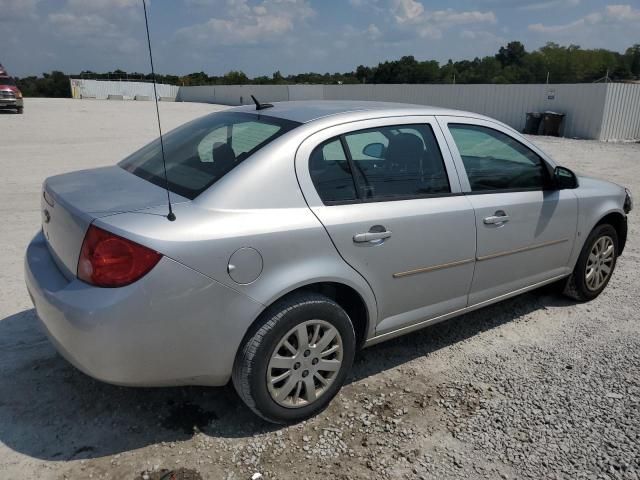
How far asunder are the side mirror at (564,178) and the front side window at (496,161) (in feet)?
0.30

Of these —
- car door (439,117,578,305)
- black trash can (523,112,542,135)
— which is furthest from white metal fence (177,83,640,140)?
car door (439,117,578,305)

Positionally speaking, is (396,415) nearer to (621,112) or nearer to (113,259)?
(113,259)

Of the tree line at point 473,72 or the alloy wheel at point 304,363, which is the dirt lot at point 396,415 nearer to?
the alloy wheel at point 304,363

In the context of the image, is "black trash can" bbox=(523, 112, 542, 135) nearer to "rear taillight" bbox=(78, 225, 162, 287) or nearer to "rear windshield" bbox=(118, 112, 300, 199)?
"rear windshield" bbox=(118, 112, 300, 199)

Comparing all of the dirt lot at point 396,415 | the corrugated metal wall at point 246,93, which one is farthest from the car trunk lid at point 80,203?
the corrugated metal wall at point 246,93

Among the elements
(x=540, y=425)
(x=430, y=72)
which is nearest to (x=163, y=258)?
(x=540, y=425)

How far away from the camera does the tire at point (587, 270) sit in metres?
4.51

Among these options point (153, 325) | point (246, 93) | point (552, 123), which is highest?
point (153, 325)

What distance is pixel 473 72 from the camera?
59.9 meters

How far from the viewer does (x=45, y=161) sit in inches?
458

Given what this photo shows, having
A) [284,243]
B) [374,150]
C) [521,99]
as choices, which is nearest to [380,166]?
[374,150]

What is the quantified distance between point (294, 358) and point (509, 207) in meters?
1.90

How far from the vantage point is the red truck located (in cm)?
2264

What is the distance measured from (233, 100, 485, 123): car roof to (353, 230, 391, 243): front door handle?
73cm
